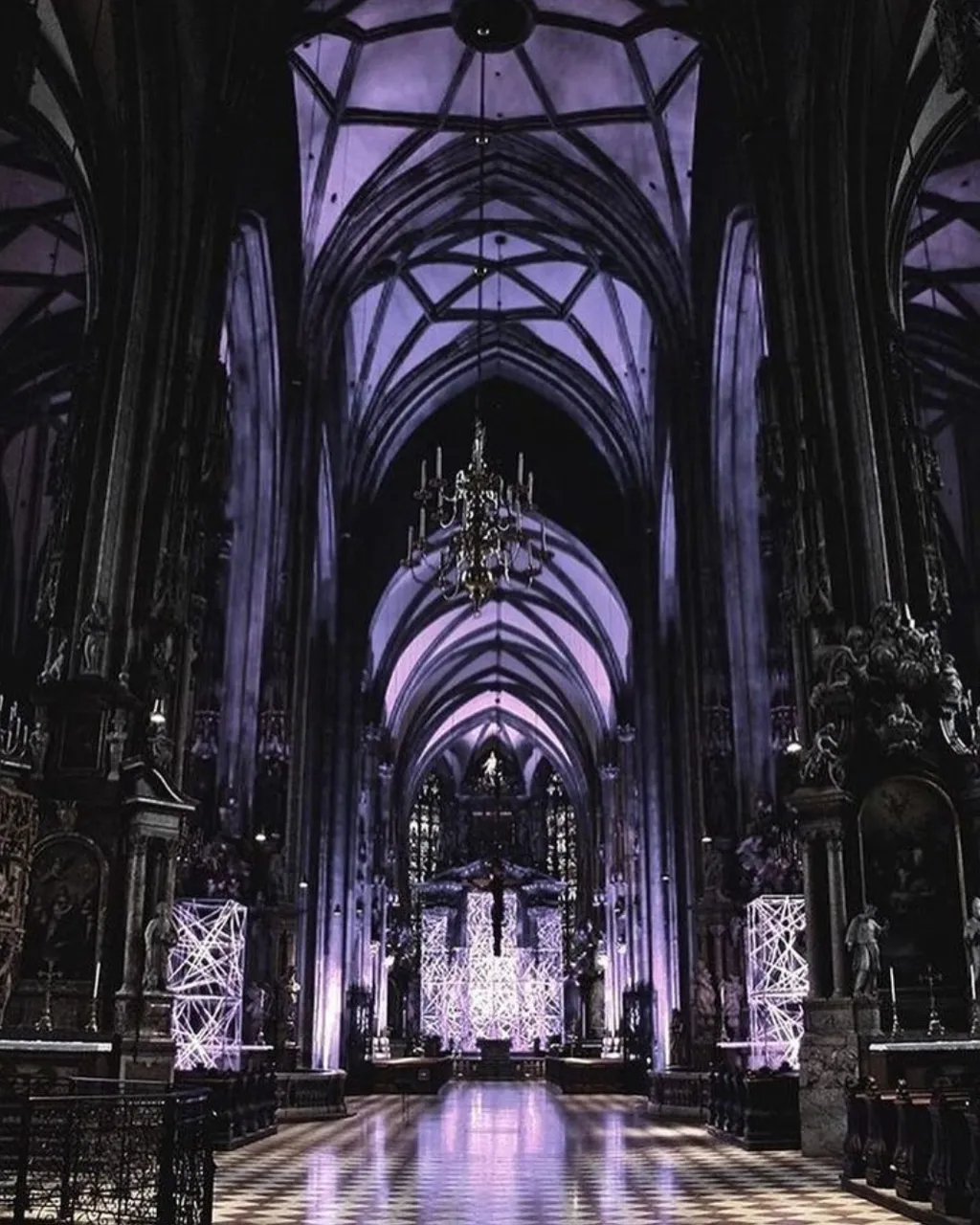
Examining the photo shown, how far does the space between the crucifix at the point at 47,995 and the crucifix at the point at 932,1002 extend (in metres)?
9.32

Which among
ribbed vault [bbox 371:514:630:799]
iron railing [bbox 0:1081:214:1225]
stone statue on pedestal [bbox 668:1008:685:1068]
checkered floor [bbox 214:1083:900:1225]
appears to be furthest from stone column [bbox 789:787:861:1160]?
ribbed vault [bbox 371:514:630:799]

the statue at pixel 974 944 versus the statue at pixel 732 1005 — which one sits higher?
the statue at pixel 974 944

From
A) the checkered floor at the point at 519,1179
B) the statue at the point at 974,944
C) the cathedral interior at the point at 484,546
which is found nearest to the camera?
the checkered floor at the point at 519,1179

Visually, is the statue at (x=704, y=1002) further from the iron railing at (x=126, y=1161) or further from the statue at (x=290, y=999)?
the iron railing at (x=126, y=1161)

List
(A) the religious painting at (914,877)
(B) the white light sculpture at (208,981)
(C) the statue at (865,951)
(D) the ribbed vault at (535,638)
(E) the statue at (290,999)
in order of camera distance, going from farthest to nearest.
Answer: (D) the ribbed vault at (535,638), (E) the statue at (290,999), (B) the white light sculpture at (208,981), (A) the religious painting at (914,877), (C) the statue at (865,951)

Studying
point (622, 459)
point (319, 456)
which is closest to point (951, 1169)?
point (319, 456)

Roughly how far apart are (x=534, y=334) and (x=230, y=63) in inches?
591

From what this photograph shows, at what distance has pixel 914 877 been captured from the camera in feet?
47.3

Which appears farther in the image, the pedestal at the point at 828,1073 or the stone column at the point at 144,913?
the stone column at the point at 144,913

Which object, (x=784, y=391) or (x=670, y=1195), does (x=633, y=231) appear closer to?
(x=784, y=391)

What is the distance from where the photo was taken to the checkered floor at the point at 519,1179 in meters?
8.93

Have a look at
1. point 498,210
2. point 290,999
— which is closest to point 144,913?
point 290,999

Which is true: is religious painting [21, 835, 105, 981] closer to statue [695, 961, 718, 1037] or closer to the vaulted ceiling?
statue [695, 961, 718, 1037]

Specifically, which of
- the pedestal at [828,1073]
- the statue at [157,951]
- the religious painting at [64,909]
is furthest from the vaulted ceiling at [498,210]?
the pedestal at [828,1073]
